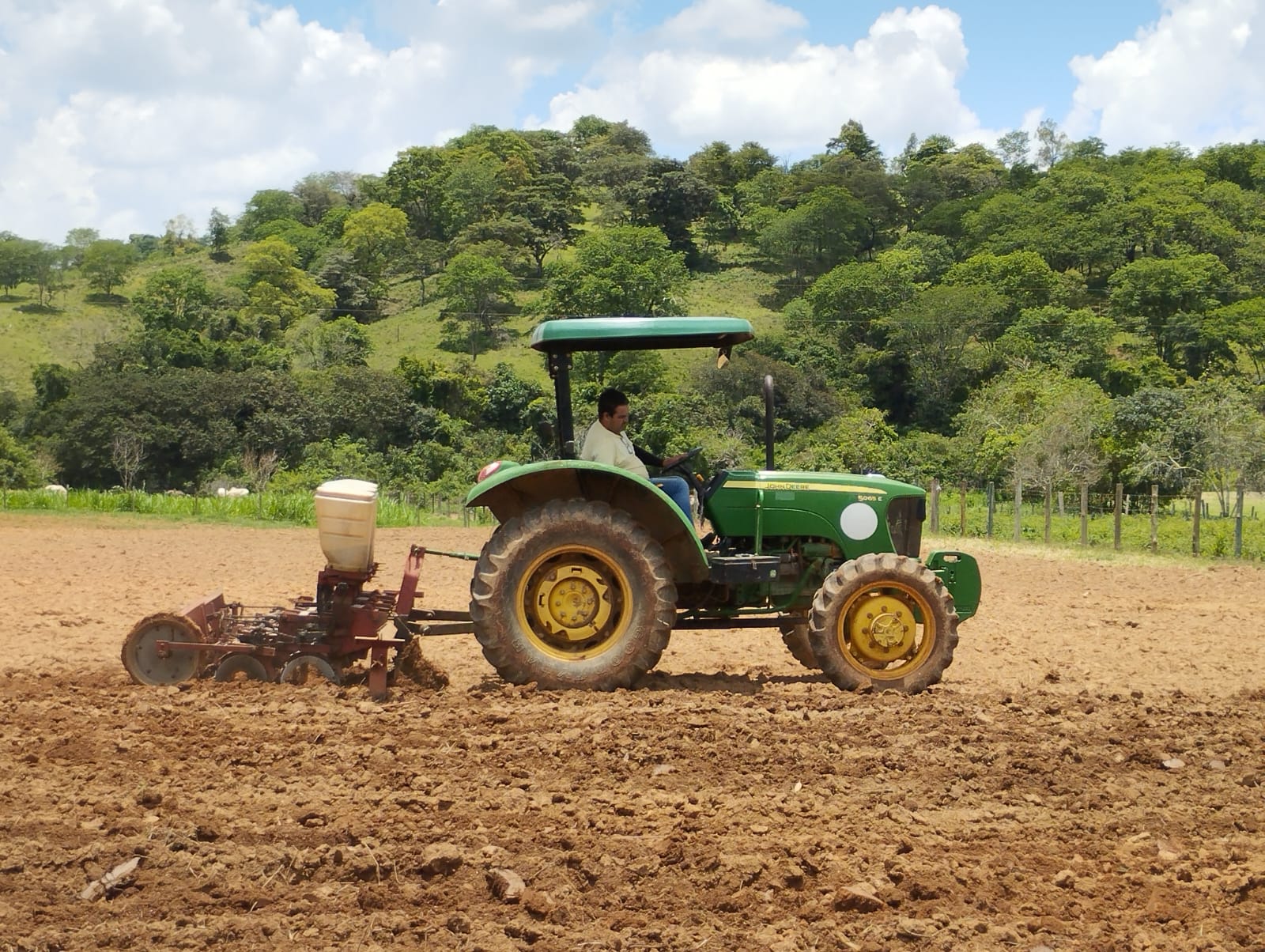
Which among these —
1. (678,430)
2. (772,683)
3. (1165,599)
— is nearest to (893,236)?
(678,430)

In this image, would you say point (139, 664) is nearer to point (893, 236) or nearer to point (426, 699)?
point (426, 699)

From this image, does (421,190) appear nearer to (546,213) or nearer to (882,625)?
(546,213)

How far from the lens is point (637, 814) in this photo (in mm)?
4871

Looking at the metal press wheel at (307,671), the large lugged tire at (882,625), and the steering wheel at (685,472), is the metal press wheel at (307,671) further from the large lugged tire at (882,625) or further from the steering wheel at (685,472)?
the large lugged tire at (882,625)

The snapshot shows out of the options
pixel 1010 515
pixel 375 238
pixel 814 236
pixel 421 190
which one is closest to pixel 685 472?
pixel 1010 515

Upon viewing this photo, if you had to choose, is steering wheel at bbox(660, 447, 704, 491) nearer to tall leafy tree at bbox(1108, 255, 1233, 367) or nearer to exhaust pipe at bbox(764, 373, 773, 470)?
exhaust pipe at bbox(764, 373, 773, 470)

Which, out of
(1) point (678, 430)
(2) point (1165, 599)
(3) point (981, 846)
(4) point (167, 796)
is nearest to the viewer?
(3) point (981, 846)

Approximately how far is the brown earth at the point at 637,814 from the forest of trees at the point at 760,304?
Result: 369cm

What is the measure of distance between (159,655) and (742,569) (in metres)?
3.31

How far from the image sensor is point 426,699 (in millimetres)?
6711

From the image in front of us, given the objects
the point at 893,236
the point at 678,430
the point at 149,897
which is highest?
the point at 893,236

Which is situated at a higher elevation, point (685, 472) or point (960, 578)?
point (685, 472)

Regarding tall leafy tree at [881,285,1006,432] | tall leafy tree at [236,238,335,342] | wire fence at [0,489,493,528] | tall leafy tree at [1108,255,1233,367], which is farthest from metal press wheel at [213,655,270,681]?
tall leafy tree at [236,238,335,342]

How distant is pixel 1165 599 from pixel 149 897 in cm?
1207
